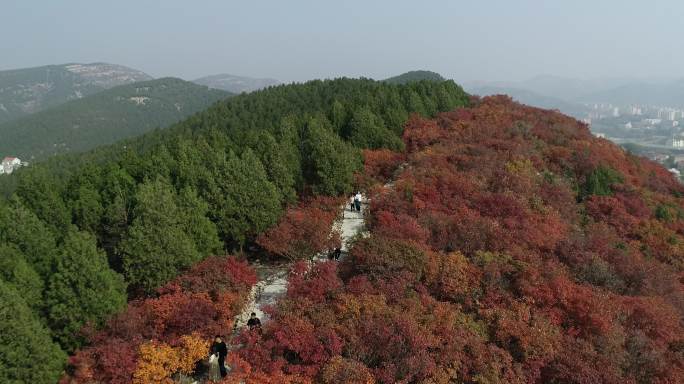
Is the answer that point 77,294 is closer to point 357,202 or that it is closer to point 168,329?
point 168,329

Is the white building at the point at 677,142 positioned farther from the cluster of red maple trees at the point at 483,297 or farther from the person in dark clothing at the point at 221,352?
the person in dark clothing at the point at 221,352

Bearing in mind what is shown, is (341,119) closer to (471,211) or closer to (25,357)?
(471,211)

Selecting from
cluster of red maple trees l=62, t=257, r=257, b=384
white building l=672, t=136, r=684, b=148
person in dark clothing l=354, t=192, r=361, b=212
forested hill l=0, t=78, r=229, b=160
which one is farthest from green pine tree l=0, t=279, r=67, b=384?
white building l=672, t=136, r=684, b=148

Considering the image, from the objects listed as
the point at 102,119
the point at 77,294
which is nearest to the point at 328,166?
the point at 77,294

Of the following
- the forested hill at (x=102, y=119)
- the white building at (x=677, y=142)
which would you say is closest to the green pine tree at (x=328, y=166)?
the forested hill at (x=102, y=119)

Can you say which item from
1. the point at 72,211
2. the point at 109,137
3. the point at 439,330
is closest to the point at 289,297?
the point at 439,330

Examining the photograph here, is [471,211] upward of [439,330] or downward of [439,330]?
upward
